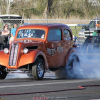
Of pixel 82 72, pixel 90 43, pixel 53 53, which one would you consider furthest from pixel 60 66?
pixel 90 43

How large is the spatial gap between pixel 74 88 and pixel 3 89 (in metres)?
1.73

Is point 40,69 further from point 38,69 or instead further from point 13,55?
point 13,55

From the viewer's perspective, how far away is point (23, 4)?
4131cm

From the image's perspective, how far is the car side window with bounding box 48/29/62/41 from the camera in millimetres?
10662

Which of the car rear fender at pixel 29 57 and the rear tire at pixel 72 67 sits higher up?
the car rear fender at pixel 29 57

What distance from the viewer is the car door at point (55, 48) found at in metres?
10.4

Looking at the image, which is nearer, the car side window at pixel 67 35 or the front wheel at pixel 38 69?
the front wheel at pixel 38 69

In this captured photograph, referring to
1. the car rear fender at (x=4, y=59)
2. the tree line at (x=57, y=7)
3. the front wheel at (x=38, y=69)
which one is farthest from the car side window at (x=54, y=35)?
the tree line at (x=57, y=7)

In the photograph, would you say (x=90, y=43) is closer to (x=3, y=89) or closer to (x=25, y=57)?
(x=25, y=57)

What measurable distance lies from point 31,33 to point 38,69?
65.6 inches

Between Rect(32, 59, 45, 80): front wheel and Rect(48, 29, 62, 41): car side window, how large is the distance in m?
1.18

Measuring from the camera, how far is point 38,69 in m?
9.59

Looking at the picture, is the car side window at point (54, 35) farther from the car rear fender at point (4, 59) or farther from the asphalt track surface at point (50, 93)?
the asphalt track surface at point (50, 93)

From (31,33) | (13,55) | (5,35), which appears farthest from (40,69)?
(5,35)
